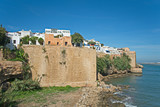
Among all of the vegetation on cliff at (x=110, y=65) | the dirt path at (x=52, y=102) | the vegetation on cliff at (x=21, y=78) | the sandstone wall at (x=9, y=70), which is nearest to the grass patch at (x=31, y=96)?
the dirt path at (x=52, y=102)

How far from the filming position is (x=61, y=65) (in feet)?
41.0

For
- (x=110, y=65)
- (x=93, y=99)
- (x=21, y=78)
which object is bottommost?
(x=93, y=99)

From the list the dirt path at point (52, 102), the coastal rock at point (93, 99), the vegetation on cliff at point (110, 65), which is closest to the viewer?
the dirt path at point (52, 102)

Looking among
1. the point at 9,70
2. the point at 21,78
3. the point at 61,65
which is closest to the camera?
the point at 9,70

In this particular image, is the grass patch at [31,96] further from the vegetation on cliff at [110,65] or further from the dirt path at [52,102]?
the vegetation on cliff at [110,65]

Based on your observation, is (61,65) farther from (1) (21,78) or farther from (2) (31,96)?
(2) (31,96)

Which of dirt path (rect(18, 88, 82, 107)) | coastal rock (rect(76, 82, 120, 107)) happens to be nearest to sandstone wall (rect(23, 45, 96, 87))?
coastal rock (rect(76, 82, 120, 107))

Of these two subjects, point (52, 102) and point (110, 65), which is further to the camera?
point (110, 65)

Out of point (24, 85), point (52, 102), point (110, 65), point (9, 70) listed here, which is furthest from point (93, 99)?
point (110, 65)

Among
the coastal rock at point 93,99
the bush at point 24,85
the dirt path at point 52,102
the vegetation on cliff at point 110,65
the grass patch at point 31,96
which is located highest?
the vegetation on cliff at point 110,65

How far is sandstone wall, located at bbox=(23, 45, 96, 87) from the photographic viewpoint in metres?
11.8

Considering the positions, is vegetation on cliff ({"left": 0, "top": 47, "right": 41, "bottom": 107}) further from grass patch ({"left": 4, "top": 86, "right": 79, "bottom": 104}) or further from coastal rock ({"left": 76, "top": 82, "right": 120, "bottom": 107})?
coastal rock ({"left": 76, "top": 82, "right": 120, "bottom": 107})

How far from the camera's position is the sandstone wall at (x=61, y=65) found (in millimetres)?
11750

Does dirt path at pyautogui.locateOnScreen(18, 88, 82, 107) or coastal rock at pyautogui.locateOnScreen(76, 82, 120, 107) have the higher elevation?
dirt path at pyautogui.locateOnScreen(18, 88, 82, 107)
